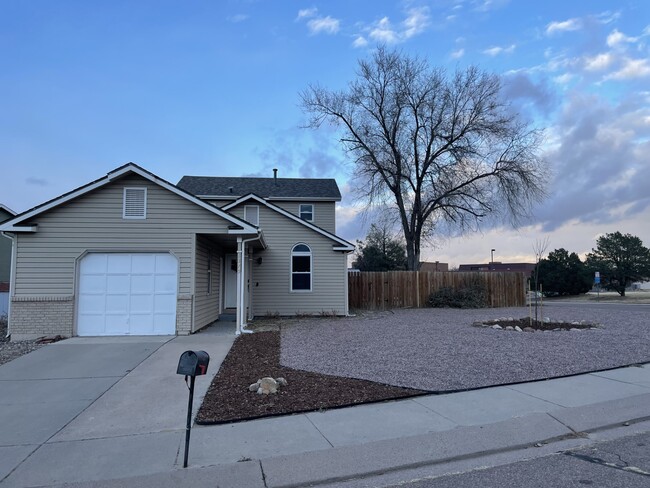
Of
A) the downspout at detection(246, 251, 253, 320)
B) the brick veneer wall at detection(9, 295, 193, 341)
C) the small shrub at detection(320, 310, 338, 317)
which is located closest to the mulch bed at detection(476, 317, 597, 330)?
the small shrub at detection(320, 310, 338, 317)

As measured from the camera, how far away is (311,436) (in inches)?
202

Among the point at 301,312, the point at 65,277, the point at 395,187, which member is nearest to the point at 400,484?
the point at 65,277

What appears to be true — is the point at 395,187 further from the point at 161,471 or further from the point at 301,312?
the point at 161,471

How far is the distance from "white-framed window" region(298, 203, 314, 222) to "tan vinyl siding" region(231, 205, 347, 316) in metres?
6.01

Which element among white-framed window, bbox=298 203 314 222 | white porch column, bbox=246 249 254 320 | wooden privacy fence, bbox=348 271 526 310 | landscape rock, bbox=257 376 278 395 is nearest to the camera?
landscape rock, bbox=257 376 278 395

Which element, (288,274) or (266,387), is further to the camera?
(288,274)

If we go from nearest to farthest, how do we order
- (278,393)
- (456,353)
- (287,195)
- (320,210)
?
(278,393) < (456,353) < (287,195) < (320,210)

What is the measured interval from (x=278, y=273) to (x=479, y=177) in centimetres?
1725

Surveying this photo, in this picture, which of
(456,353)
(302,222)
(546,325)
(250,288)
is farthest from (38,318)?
(546,325)

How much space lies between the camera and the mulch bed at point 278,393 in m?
5.89

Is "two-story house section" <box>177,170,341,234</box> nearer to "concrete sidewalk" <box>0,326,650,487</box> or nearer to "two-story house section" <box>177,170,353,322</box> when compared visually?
"two-story house section" <box>177,170,353,322</box>

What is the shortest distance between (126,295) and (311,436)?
9.40 meters

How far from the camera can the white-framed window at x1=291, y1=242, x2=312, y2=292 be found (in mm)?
19078

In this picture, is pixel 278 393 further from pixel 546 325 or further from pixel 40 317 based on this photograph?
Answer: pixel 546 325
